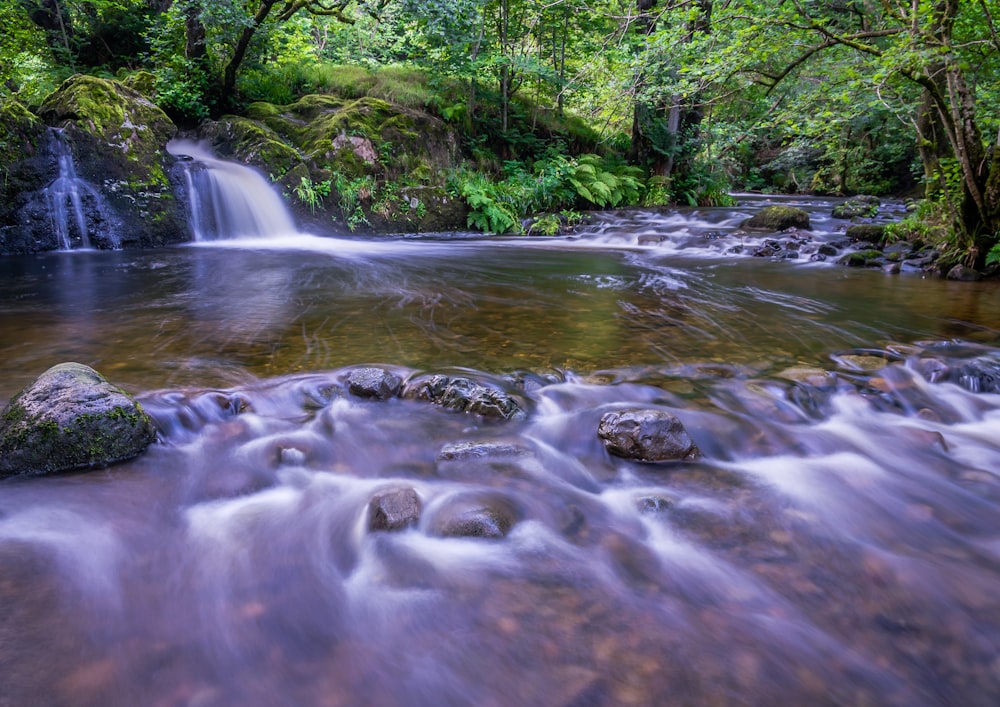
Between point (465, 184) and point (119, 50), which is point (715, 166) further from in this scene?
point (119, 50)

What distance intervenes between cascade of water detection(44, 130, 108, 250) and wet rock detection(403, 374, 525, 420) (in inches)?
348

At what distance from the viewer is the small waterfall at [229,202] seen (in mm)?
10562

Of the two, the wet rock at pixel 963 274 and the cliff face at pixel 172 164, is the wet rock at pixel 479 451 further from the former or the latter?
the cliff face at pixel 172 164

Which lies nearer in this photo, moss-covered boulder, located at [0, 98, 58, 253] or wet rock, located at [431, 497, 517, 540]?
wet rock, located at [431, 497, 517, 540]

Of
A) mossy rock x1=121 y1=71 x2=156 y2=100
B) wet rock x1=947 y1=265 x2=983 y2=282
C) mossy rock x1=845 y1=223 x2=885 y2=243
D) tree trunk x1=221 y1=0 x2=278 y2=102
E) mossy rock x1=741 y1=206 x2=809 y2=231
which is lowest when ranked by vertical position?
wet rock x1=947 y1=265 x2=983 y2=282

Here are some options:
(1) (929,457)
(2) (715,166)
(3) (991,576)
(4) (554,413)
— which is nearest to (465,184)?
(2) (715,166)

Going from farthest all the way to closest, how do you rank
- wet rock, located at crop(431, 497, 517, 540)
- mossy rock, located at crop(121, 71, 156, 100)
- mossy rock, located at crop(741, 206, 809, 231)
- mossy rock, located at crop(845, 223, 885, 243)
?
mossy rock, located at crop(741, 206, 809, 231)
mossy rock, located at crop(121, 71, 156, 100)
mossy rock, located at crop(845, 223, 885, 243)
wet rock, located at crop(431, 497, 517, 540)

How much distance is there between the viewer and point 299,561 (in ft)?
7.88

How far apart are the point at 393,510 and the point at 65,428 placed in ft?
5.49

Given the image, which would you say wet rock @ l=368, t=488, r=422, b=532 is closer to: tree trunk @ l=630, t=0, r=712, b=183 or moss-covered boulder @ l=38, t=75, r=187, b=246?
moss-covered boulder @ l=38, t=75, r=187, b=246

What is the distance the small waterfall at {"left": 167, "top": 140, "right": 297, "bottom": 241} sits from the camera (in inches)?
416

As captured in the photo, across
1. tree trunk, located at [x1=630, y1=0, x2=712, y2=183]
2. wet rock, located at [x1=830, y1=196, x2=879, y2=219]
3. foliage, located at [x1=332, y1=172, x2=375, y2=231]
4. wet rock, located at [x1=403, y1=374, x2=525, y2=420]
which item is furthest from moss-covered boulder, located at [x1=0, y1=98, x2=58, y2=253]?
wet rock, located at [x1=830, y1=196, x2=879, y2=219]

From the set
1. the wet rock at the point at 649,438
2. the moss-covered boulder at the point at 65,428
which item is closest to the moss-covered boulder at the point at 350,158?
the moss-covered boulder at the point at 65,428

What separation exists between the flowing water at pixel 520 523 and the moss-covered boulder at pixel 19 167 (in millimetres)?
4797
